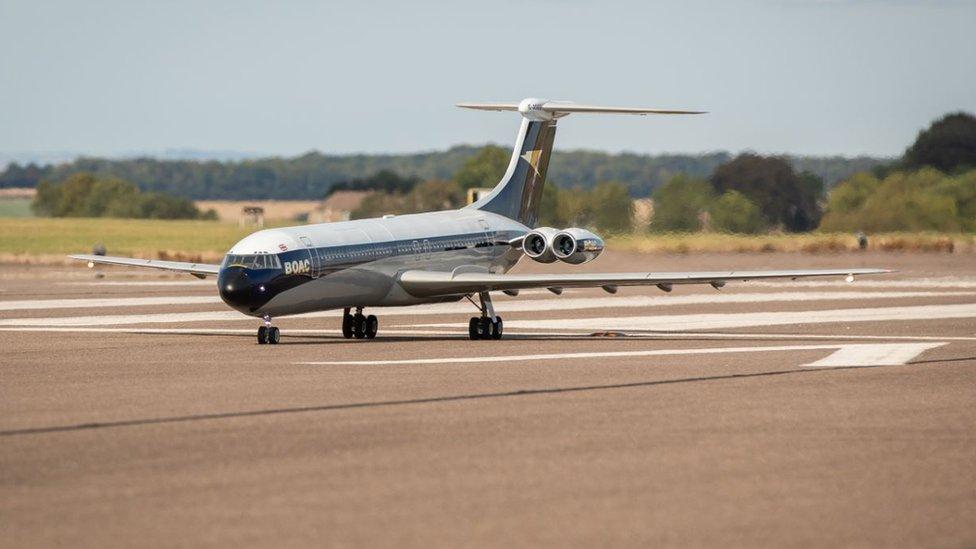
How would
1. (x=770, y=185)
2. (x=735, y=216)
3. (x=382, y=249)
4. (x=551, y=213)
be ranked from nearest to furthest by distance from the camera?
(x=382, y=249)
(x=735, y=216)
(x=770, y=185)
(x=551, y=213)

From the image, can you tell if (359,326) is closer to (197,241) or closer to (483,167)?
(197,241)

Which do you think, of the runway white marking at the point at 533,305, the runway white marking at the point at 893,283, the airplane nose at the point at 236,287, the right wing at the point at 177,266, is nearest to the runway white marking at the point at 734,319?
the runway white marking at the point at 533,305

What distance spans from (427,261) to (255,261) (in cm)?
457

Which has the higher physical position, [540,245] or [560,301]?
[540,245]

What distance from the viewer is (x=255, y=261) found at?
103 feet

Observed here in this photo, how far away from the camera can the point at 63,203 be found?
481 feet

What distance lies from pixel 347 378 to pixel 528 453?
8383mm

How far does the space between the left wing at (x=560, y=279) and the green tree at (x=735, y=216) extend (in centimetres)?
3290

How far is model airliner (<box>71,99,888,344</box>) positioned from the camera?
31.4 m

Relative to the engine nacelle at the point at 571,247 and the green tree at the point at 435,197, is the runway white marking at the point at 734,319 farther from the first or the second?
the green tree at the point at 435,197

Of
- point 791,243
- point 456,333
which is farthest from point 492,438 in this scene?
point 791,243

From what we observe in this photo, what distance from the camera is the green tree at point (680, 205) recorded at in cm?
6512

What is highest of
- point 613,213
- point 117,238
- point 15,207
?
point 613,213

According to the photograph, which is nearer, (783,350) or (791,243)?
(783,350)
